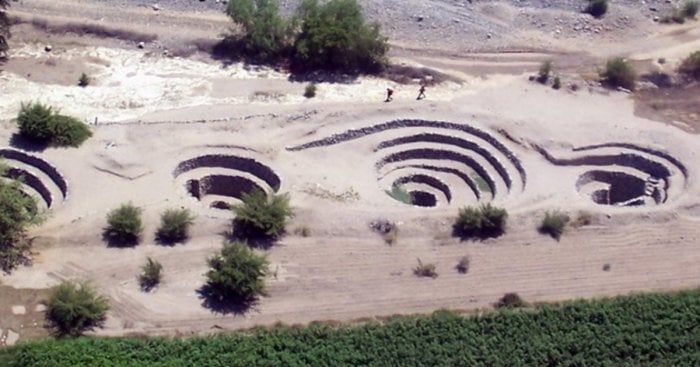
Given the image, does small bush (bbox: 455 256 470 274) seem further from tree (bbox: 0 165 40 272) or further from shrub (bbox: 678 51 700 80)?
shrub (bbox: 678 51 700 80)

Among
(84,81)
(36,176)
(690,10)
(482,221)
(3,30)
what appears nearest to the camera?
(482,221)

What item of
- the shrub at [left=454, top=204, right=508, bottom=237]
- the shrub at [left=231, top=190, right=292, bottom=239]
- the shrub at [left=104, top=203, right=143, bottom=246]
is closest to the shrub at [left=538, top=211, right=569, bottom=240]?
the shrub at [left=454, top=204, right=508, bottom=237]

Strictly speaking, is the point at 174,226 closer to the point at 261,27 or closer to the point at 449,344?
the point at 449,344

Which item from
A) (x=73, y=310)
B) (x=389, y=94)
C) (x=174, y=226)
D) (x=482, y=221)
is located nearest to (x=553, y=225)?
(x=482, y=221)

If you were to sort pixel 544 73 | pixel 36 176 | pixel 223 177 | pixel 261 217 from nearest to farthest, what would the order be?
pixel 261 217 → pixel 36 176 → pixel 223 177 → pixel 544 73

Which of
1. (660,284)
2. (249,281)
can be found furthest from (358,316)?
(660,284)

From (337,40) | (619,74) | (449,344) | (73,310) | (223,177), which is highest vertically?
(337,40)

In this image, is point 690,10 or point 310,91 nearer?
point 310,91
